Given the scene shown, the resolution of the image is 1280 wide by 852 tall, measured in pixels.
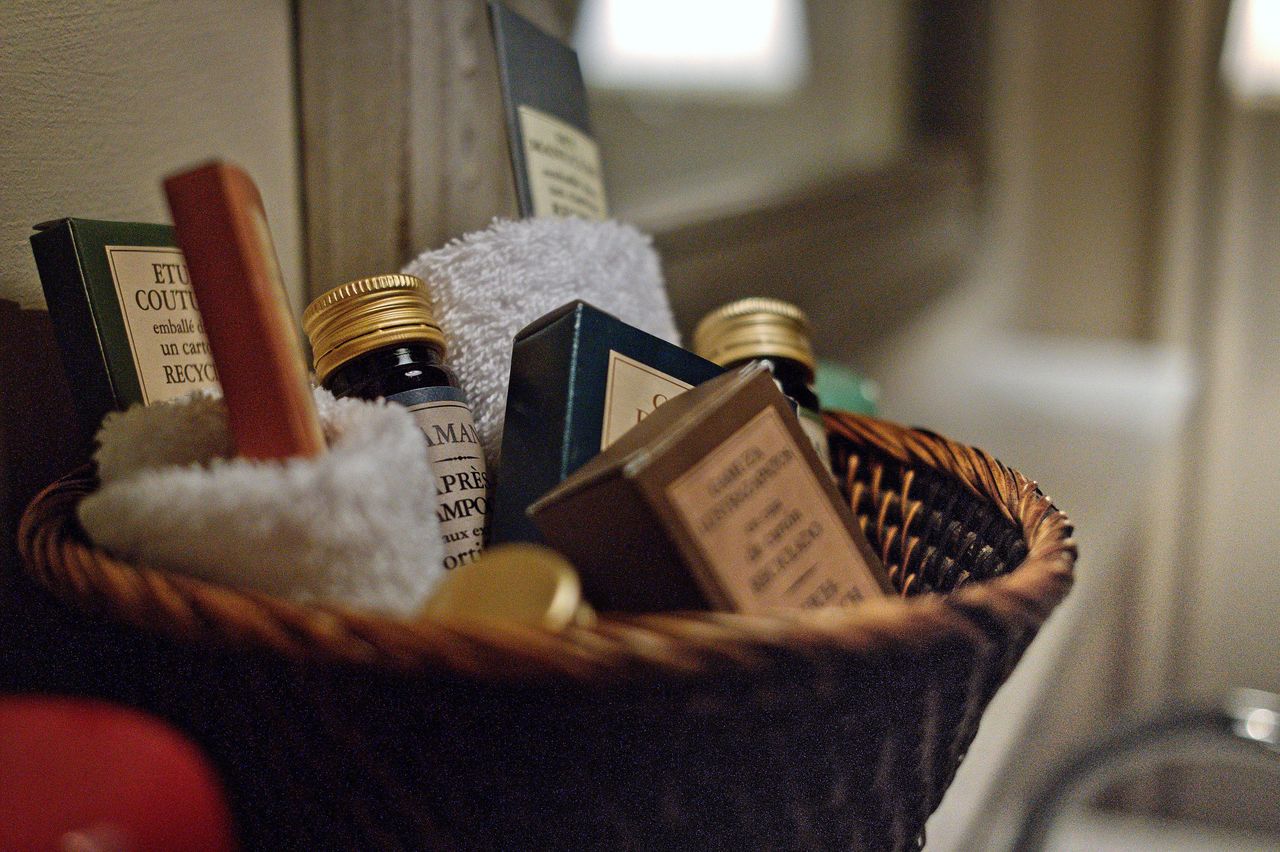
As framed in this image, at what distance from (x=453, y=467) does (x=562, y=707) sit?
A: 124 millimetres

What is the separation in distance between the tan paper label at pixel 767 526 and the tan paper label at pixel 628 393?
44 millimetres

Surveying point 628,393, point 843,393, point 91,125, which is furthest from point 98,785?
point 843,393

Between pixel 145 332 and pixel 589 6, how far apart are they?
0.63m

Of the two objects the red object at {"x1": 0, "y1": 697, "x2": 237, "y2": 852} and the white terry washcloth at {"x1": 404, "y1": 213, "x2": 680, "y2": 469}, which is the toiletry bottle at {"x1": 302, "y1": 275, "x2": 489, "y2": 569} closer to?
the white terry washcloth at {"x1": 404, "y1": 213, "x2": 680, "y2": 469}

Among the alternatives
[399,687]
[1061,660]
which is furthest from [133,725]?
[1061,660]

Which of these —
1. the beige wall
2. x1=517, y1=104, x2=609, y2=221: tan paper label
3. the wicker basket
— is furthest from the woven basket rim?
x1=517, y1=104, x2=609, y2=221: tan paper label

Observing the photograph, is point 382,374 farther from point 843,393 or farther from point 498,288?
point 843,393

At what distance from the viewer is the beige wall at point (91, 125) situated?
31 centimetres

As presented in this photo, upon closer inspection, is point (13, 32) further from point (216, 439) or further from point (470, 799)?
point (470, 799)

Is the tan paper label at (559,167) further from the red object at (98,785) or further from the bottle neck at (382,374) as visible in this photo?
Answer: the red object at (98,785)

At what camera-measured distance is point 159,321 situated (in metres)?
0.30

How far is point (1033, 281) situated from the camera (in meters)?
1.66

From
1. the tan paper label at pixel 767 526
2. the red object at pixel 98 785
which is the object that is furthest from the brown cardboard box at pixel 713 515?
the red object at pixel 98 785

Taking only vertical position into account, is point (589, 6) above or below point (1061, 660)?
above
